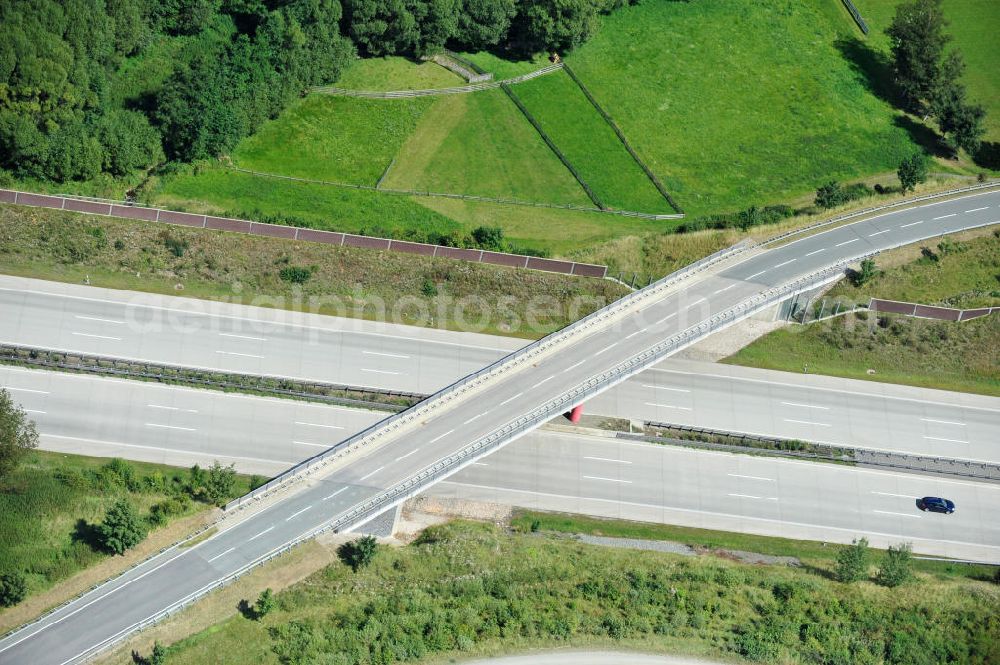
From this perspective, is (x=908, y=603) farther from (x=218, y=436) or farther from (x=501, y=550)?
(x=218, y=436)

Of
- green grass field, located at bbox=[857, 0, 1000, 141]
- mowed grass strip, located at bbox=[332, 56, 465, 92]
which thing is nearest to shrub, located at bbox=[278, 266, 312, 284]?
mowed grass strip, located at bbox=[332, 56, 465, 92]

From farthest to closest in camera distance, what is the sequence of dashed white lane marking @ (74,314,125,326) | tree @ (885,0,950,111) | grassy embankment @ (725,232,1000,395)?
tree @ (885,0,950,111) < grassy embankment @ (725,232,1000,395) < dashed white lane marking @ (74,314,125,326)

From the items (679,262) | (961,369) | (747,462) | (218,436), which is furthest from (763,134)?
(218,436)

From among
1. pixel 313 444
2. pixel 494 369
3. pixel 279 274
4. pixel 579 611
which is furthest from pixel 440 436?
pixel 279 274

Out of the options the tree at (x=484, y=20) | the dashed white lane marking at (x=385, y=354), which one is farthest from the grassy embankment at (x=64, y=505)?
the tree at (x=484, y=20)

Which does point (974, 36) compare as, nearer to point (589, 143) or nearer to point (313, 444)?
point (589, 143)

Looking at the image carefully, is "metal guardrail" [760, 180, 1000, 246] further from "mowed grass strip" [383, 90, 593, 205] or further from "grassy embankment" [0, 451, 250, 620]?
"grassy embankment" [0, 451, 250, 620]

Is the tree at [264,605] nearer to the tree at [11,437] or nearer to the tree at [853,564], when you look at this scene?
the tree at [11,437]
